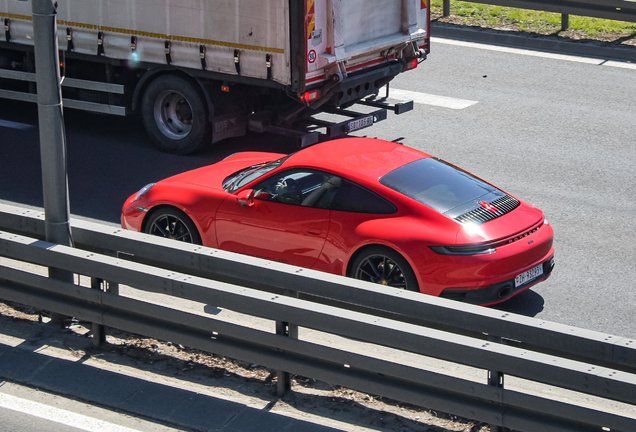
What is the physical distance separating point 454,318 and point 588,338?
87 centimetres

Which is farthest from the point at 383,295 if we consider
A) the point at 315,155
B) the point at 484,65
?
the point at 484,65

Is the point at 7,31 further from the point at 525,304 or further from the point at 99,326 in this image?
the point at 525,304

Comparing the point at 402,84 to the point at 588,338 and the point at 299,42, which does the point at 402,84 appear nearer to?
the point at 299,42

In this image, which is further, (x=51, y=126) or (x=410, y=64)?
(x=410, y=64)

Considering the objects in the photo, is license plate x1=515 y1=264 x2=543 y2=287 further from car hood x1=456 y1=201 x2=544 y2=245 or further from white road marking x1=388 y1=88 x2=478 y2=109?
white road marking x1=388 y1=88 x2=478 y2=109

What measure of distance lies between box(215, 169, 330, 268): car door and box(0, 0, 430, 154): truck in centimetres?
347

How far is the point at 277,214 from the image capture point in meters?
8.29

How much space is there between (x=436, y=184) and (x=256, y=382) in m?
2.69

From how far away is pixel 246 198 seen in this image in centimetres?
836

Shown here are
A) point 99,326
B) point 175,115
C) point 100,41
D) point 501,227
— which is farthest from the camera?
point 175,115

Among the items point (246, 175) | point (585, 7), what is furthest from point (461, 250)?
point (585, 7)

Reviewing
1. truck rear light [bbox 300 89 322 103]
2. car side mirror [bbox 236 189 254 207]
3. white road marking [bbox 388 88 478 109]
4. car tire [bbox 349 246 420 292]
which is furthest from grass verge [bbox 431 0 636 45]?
car tire [bbox 349 246 420 292]

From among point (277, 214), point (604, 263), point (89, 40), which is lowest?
point (604, 263)

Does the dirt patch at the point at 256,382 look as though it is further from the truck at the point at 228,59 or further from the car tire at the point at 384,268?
the truck at the point at 228,59
